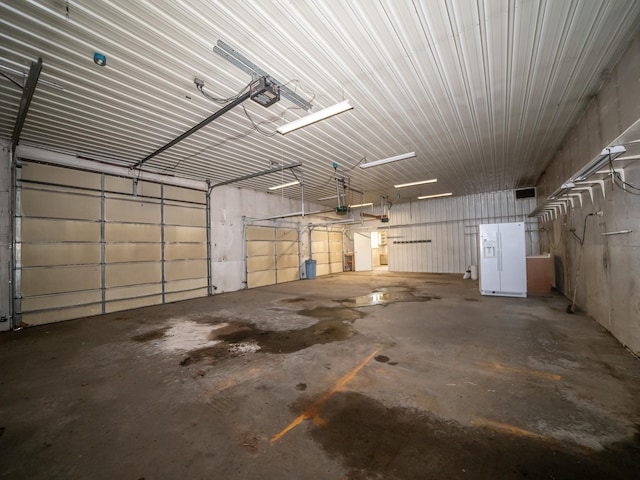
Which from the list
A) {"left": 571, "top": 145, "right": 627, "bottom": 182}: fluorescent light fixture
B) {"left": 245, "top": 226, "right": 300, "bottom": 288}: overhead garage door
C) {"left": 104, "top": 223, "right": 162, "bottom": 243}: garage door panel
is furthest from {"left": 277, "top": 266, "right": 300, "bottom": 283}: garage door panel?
{"left": 571, "top": 145, "right": 627, "bottom": 182}: fluorescent light fixture

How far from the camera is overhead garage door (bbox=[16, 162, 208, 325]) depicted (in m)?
5.97

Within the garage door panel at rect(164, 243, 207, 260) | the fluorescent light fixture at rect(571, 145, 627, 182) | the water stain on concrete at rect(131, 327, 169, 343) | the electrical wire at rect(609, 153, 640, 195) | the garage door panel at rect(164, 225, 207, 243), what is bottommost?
the water stain on concrete at rect(131, 327, 169, 343)

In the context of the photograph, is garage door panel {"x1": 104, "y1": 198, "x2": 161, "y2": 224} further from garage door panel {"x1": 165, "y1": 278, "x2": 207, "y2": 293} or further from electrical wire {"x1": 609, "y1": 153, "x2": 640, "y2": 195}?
electrical wire {"x1": 609, "y1": 153, "x2": 640, "y2": 195}

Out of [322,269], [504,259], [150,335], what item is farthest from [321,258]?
[150,335]

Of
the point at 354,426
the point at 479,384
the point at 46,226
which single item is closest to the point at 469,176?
the point at 479,384

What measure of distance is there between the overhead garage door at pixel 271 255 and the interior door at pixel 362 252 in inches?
182

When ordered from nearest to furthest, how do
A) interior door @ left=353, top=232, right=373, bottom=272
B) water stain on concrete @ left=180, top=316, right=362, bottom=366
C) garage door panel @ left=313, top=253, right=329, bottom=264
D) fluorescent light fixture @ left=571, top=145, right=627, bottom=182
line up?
fluorescent light fixture @ left=571, top=145, right=627, bottom=182 → water stain on concrete @ left=180, top=316, right=362, bottom=366 → garage door panel @ left=313, top=253, right=329, bottom=264 → interior door @ left=353, top=232, right=373, bottom=272

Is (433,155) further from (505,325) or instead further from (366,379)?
(366,379)

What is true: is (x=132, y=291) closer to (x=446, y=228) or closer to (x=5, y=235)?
(x=5, y=235)

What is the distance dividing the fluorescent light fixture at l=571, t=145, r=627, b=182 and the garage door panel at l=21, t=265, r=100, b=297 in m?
10.3

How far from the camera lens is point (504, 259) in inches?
290

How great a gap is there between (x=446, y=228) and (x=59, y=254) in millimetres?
15147

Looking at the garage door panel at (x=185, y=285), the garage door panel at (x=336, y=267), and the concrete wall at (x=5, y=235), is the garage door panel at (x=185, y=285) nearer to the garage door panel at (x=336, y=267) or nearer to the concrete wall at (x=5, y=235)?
the concrete wall at (x=5, y=235)

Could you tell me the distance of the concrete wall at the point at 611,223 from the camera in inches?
138
